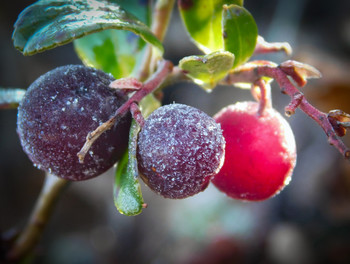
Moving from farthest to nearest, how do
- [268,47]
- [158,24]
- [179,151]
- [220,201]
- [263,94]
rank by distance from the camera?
[220,201] < [158,24] < [268,47] < [263,94] < [179,151]

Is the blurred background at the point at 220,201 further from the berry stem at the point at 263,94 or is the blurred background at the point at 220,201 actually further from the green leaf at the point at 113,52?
the berry stem at the point at 263,94

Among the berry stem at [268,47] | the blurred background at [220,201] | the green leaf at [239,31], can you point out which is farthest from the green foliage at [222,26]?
the blurred background at [220,201]

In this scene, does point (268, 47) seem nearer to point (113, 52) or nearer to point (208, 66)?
point (208, 66)

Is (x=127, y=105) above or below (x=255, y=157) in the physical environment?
above

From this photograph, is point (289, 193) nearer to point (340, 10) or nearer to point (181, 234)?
point (181, 234)

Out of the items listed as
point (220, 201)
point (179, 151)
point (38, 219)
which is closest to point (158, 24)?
point (179, 151)

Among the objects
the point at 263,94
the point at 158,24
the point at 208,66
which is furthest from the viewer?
the point at 158,24

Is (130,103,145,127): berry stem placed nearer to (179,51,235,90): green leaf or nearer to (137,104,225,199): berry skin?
(137,104,225,199): berry skin
